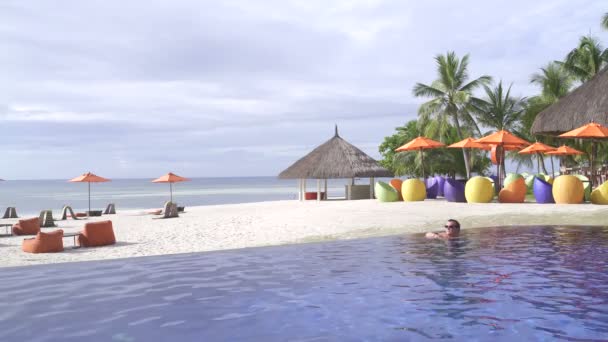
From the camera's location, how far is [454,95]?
33875 millimetres

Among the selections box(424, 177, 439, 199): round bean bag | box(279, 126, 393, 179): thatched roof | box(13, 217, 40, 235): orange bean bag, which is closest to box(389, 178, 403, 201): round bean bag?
box(424, 177, 439, 199): round bean bag

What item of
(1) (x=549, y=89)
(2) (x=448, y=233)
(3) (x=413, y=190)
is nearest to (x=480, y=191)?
(3) (x=413, y=190)

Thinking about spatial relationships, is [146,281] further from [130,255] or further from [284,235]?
[284,235]

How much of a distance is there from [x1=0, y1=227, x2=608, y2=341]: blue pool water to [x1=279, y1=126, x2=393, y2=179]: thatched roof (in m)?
16.8

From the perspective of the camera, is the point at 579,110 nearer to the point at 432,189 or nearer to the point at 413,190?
the point at 432,189

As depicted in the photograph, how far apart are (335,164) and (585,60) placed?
55.1 ft

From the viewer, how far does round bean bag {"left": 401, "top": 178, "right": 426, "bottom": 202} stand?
21.5 metres

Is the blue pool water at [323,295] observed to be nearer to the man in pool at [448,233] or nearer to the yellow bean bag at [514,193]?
the man in pool at [448,233]

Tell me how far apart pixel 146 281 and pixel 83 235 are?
4.47m

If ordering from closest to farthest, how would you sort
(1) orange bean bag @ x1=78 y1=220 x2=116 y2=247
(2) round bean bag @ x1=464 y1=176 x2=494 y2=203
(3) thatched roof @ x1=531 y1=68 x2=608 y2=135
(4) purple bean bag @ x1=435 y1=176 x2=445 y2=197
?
(1) orange bean bag @ x1=78 y1=220 x2=116 y2=247 → (2) round bean bag @ x1=464 y1=176 x2=494 y2=203 → (3) thatched roof @ x1=531 y1=68 x2=608 y2=135 → (4) purple bean bag @ x1=435 y1=176 x2=445 y2=197

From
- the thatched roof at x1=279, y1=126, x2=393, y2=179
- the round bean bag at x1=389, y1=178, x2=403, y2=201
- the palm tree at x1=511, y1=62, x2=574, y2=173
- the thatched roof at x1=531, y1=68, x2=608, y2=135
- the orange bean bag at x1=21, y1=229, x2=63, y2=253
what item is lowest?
the orange bean bag at x1=21, y1=229, x2=63, y2=253

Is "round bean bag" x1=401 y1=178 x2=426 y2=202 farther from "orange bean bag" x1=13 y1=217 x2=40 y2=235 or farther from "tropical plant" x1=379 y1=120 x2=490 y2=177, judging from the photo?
"tropical plant" x1=379 y1=120 x2=490 y2=177

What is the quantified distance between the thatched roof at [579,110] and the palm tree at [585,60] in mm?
11448

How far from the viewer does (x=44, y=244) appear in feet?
36.8
